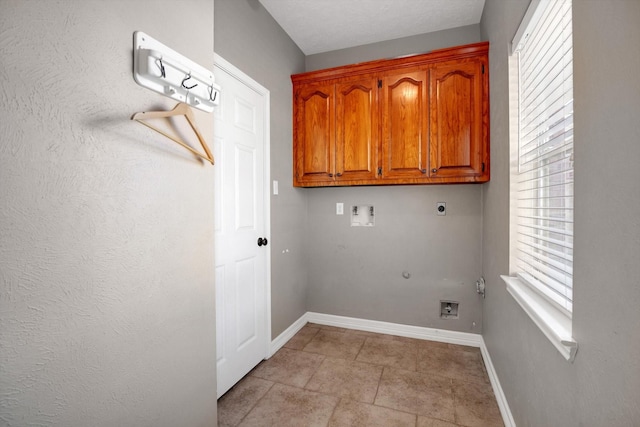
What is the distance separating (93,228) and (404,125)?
2.19 metres

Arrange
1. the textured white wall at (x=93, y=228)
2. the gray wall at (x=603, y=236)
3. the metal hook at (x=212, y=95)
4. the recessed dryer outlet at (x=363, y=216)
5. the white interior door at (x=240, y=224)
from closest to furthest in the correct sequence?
the gray wall at (x=603, y=236), the textured white wall at (x=93, y=228), the metal hook at (x=212, y=95), the white interior door at (x=240, y=224), the recessed dryer outlet at (x=363, y=216)

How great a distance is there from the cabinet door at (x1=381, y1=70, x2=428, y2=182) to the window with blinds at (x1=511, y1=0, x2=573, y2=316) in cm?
80

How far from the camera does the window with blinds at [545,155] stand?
3.40 ft

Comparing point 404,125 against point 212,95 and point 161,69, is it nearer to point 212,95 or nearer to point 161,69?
point 212,95

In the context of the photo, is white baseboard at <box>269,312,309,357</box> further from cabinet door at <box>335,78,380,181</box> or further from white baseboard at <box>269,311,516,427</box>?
cabinet door at <box>335,78,380,181</box>

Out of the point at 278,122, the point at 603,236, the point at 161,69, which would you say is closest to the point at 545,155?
the point at 603,236

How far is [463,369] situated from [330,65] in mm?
2908

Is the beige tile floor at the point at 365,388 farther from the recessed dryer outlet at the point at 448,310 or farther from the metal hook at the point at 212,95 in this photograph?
the metal hook at the point at 212,95

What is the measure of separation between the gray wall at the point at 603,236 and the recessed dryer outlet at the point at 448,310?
148 centimetres

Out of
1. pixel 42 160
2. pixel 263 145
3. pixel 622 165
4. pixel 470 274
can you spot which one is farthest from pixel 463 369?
pixel 42 160

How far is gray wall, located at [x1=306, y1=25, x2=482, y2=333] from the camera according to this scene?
2541mm

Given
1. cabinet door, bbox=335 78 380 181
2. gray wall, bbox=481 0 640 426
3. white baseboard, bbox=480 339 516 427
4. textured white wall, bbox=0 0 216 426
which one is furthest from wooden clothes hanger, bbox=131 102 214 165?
white baseboard, bbox=480 339 516 427

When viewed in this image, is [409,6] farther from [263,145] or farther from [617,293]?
[617,293]

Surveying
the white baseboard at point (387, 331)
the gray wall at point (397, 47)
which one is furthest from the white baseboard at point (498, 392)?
the gray wall at point (397, 47)
